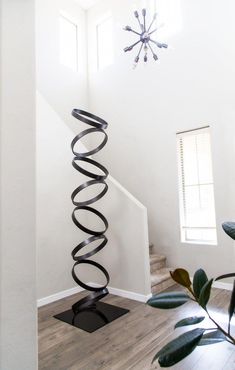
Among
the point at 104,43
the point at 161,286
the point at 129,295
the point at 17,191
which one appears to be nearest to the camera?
the point at 17,191

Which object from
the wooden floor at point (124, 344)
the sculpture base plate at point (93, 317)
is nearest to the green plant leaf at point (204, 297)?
the wooden floor at point (124, 344)

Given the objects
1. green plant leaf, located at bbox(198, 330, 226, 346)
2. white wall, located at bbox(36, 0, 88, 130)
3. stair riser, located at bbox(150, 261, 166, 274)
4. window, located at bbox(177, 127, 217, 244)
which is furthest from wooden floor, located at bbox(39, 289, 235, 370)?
white wall, located at bbox(36, 0, 88, 130)

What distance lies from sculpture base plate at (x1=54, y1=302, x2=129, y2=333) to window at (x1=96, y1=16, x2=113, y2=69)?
4982mm

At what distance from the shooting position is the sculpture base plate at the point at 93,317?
2.98m

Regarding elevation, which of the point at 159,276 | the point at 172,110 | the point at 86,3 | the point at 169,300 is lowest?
the point at 159,276

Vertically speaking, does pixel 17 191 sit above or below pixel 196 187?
below

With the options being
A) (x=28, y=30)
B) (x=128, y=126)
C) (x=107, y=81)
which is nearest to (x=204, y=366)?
(x=28, y=30)

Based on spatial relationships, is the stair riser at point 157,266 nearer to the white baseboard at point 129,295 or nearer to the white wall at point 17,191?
the white baseboard at point 129,295

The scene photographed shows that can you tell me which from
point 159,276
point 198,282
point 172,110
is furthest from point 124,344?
point 172,110

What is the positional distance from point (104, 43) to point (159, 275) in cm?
525

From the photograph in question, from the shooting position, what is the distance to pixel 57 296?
3.89 meters

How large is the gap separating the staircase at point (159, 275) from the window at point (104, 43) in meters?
4.32

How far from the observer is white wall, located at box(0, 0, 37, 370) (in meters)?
1.59

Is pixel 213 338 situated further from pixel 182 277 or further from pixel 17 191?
pixel 17 191
